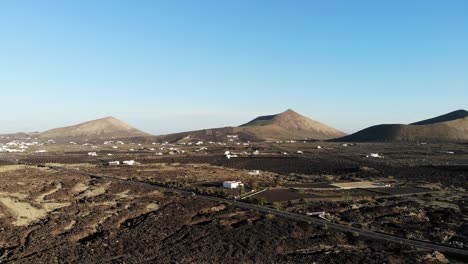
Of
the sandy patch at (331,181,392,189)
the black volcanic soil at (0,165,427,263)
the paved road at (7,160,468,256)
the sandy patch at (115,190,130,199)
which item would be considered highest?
the sandy patch at (331,181,392,189)

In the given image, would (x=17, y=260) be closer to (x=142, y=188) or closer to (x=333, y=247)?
(x=333, y=247)

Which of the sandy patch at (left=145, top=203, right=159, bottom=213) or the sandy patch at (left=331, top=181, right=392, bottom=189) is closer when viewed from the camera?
the sandy patch at (left=145, top=203, right=159, bottom=213)

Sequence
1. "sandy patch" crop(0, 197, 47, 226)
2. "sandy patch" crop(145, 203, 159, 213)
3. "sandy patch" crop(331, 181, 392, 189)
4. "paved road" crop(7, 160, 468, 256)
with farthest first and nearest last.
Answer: "sandy patch" crop(331, 181, 392, 189) < "sandy patch" crop(145, 203, 159, 213) < "sandy patch" crop(0, 197, 47, 226) < "paved road" crop(7, 160, 468, 256)

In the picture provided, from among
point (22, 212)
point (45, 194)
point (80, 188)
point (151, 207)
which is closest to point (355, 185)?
point (151, 207)

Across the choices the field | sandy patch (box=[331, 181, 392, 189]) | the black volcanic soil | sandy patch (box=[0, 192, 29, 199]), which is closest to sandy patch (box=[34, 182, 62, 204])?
the field

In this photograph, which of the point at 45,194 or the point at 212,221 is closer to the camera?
the point at 212,221

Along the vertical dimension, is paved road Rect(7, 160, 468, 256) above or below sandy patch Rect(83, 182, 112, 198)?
above

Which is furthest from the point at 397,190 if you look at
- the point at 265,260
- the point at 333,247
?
the point at 265,260

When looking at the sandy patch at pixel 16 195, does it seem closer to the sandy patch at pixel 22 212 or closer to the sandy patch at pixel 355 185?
the sandy patch at pixel 22 212

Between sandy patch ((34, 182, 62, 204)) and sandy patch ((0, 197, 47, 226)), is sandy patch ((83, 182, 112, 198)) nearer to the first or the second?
sandy patch ((34, 182, 62, 204))

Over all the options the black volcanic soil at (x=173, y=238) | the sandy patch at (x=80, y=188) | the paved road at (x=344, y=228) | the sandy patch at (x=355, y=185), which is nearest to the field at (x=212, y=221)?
the black volcanic soil at (x=173, y=238)

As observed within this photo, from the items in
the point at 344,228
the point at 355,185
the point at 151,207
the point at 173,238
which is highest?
the point at 355,185

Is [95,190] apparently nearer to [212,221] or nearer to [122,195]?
[122,195]
